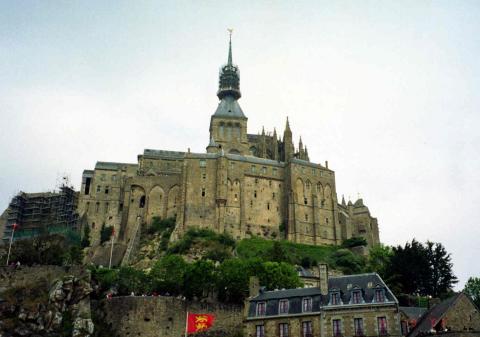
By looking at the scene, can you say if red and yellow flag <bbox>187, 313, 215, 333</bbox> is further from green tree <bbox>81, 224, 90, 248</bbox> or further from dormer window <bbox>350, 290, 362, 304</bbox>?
green tree <bbox>81, 224, 90, 248</bbox>

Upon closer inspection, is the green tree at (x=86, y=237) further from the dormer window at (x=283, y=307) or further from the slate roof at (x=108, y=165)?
the dormer window at (x=283, y=307)

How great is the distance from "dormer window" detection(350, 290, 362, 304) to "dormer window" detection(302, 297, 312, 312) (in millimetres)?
3714

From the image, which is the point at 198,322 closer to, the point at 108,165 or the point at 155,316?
the point at 155,316

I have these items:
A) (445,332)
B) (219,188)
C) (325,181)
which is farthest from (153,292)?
(325,181)

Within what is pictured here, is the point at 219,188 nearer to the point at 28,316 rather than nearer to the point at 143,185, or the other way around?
the point at 143,185

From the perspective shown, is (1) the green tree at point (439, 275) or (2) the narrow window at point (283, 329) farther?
(1) the green tree at point (439, 275)

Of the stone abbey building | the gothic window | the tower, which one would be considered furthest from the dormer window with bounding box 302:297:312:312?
the gothic window

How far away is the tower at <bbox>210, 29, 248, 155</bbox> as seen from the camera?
122312 millimetres

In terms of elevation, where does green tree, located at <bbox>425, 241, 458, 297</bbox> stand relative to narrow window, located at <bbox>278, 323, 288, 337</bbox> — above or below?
above

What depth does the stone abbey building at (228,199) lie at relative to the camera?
10231 cm

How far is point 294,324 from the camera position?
4797 cm

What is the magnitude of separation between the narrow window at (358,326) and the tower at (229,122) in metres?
77.1

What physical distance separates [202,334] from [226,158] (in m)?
56.1

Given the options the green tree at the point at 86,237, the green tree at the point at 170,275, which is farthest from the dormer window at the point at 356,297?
the green tree at the point at 86,237
